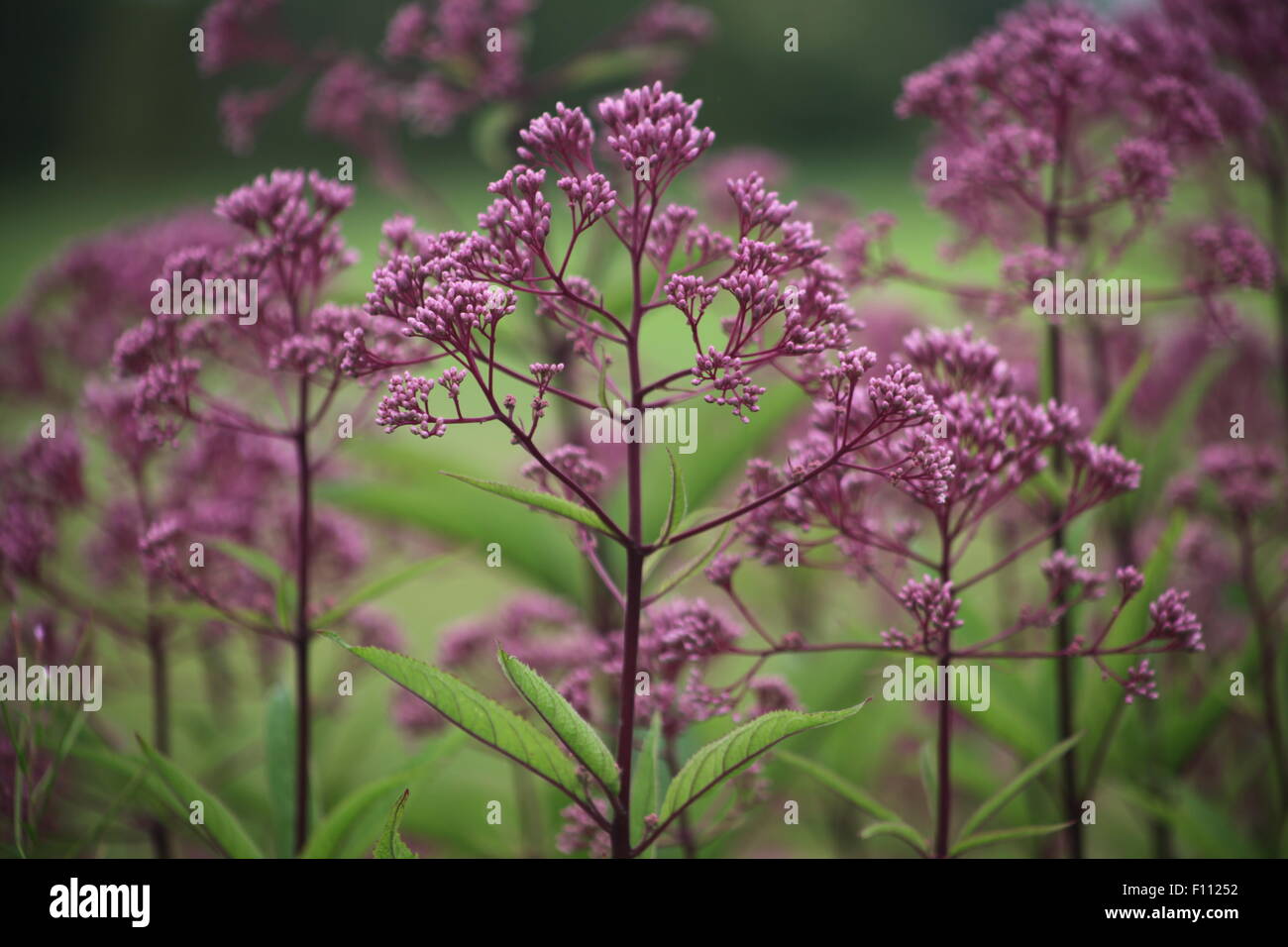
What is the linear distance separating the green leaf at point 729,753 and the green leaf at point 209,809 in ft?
1.10

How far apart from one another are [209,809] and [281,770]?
0.35ft

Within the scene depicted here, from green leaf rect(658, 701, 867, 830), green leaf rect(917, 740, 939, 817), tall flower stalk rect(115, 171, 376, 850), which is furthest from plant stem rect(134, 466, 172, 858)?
green leaf rect(917, 740, 939, 817)

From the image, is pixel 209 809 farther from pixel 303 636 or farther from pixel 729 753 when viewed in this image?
pixel 729 753

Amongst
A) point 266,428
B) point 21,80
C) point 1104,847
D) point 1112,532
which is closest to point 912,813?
point 1104,847

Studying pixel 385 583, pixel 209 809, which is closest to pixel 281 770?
pixel 209 809

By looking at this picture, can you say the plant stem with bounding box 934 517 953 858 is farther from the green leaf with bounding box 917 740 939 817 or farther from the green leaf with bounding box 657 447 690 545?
the green leaf with bounding box 657 447 690 545

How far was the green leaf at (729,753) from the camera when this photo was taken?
519 millimetres

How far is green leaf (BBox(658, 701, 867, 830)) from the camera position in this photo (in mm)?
519

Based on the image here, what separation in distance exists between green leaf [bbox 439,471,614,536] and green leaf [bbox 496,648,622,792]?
8 centimetres

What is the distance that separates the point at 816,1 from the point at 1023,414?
9.65 feet

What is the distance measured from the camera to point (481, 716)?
0.53 m

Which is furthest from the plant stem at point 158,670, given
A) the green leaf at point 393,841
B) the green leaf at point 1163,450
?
the green leaf at point 1163,450
